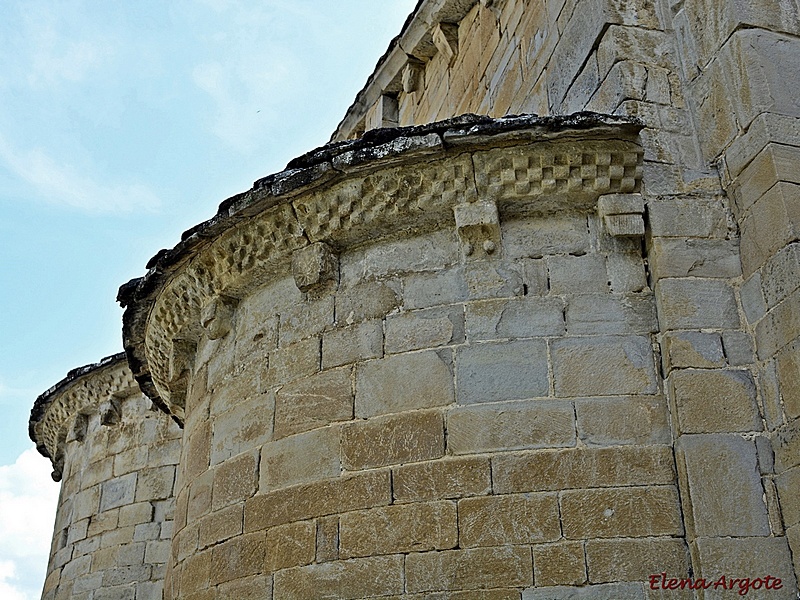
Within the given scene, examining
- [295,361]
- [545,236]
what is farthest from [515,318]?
[295,361]

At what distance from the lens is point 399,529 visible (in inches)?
138

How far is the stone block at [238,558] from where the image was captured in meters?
3.84

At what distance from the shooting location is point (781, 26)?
164 inches

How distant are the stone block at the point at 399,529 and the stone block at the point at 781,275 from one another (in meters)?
1.54

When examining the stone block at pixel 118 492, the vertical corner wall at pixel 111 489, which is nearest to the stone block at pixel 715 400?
the vertical corner wall at pixel 111 489

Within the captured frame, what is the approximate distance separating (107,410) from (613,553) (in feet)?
20.8

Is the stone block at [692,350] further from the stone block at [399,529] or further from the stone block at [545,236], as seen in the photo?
the stone block at [399,529]

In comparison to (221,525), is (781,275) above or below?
above

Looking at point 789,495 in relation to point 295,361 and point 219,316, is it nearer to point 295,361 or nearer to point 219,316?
point 295,361

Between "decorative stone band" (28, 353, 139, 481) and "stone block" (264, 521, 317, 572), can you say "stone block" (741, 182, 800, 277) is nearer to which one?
"stone block" (264, 521, 317, 572)

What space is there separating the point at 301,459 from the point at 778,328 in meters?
2.08

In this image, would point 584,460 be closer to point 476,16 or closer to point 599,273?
point 599,273

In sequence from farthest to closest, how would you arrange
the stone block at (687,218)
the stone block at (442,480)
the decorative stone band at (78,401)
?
the decorative stone band at (78,401)
the stone block at (687,218)
the stone block at (442,480)

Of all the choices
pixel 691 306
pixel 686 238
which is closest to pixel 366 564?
pixel 691 306
